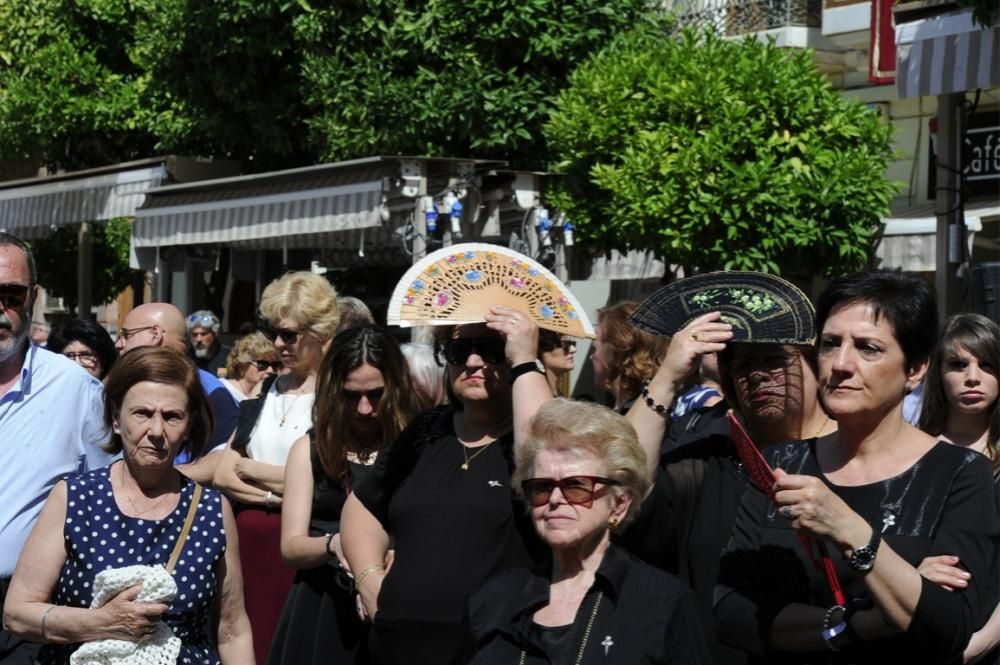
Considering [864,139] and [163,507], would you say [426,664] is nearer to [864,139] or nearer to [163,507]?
[163,507]

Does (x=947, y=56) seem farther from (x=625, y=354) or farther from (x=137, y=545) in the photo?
(x=137, y=545)

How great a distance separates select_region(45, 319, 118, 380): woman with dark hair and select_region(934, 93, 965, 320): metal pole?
7.48m

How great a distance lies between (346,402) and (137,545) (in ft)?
4.91

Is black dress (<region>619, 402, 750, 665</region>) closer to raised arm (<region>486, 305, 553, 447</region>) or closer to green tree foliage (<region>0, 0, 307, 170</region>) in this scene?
raised arm (<region>486, 305, 553, 447</region>)

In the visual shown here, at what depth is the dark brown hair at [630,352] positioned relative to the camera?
606 cm

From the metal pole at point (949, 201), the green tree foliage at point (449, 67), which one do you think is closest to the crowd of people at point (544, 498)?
the metal pole at point (949, 201)

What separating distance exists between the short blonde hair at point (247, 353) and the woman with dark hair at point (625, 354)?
590cm

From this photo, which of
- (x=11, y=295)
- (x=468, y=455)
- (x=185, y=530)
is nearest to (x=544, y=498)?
(x=468, y=455)

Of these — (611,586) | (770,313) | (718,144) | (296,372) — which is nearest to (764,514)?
(611,586)

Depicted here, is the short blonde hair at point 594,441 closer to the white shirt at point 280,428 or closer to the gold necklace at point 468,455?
the gold necklace at point 468,455

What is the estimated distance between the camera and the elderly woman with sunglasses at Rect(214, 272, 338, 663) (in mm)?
6617

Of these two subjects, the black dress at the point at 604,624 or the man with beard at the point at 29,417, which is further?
the man with beard at the point at 29,417

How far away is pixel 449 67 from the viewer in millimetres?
16891

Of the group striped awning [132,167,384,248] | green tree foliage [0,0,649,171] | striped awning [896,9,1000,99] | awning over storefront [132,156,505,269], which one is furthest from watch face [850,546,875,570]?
green tree foliage [0,0,649,171]
